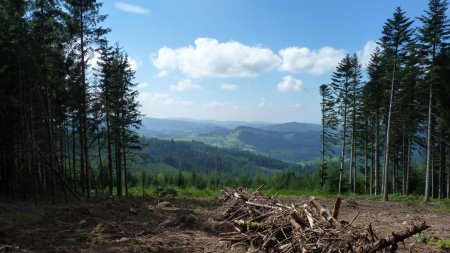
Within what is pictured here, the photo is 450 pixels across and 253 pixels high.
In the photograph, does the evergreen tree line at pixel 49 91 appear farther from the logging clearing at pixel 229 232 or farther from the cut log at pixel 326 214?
the cut log at pixel 326 214

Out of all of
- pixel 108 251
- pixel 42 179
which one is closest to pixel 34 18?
pixel 42 179

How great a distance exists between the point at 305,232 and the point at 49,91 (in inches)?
756

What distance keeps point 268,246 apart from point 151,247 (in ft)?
9.51

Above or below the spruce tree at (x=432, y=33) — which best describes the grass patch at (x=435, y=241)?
below

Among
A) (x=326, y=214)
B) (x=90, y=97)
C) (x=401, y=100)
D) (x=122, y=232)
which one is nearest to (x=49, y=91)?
(x=90, y=97)

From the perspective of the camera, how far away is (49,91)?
22.0 metres

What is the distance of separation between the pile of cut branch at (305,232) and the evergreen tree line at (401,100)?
19.3 m

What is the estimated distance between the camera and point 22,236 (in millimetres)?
10383

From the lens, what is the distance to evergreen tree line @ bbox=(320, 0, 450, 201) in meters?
25.6

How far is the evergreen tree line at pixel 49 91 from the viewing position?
18.1 m

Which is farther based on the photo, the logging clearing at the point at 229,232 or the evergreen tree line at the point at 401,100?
the evergreen tree line at the point at 401,100

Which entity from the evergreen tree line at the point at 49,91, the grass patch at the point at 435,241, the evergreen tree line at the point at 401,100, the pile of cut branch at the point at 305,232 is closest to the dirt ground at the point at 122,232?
the grass patch at the point at 435,241

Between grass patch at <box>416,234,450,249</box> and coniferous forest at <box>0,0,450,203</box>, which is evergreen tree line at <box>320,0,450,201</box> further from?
grass patch at <box>416,234,450,249</box>

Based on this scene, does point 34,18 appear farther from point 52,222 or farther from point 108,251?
point 108,251
